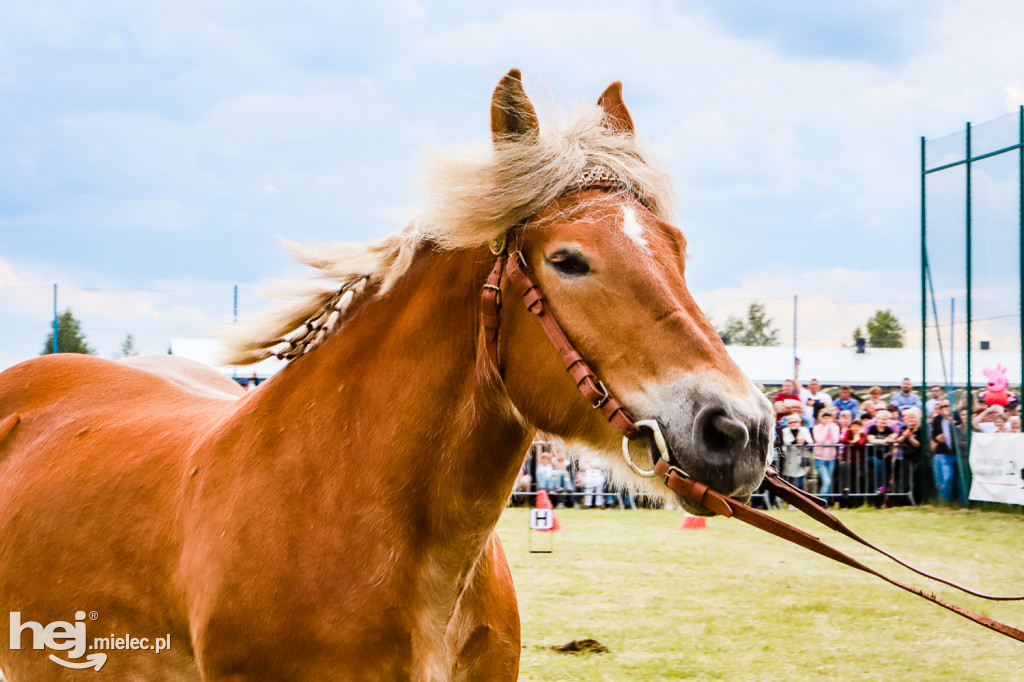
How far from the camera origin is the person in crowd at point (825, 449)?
1555 centimetres

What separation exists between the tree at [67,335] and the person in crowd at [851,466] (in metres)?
16.6

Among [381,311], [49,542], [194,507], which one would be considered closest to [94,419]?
[49,542]

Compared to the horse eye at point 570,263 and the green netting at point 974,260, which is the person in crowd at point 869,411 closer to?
the green netting at point 974,260

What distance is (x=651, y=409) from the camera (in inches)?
85.4

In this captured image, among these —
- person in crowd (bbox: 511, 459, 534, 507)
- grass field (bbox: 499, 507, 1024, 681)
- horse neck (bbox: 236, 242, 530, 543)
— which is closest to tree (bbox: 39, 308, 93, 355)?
person in crowd (bbox: 511, 459, 534, 507)

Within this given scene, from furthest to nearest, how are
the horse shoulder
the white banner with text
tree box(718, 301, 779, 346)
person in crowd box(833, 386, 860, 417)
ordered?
tree box(718, 301, 779, 346) < person in crowd box(833, 386, 860, 417) < the white banner with text < the horse shoulder

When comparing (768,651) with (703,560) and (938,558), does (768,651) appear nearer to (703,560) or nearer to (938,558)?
(703,560)

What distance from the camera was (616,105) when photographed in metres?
2.85

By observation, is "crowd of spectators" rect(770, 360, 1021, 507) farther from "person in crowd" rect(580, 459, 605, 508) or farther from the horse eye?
the horse eye

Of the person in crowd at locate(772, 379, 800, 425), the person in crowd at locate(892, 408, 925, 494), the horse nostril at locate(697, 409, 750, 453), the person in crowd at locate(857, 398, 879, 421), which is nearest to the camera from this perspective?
the horse nostril at locate(697, 409, 750, 453)

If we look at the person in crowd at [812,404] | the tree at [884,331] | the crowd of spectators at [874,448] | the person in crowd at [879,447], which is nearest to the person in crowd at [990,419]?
the crowd of spectators at [874,448]

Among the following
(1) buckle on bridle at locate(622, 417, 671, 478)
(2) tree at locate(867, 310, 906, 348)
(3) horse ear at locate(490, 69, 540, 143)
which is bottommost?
(1) buckle on bridle at locate(622, 417, 671, 478)

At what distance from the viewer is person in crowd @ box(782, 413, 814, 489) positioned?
15.5 metres

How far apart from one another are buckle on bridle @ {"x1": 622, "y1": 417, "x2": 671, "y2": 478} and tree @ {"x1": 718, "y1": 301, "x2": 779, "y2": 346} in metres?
23.3
